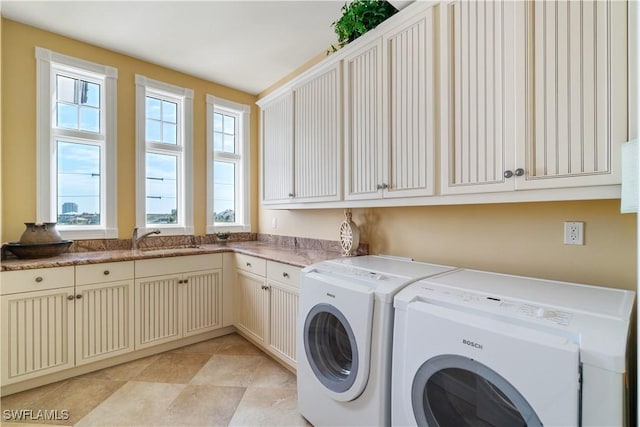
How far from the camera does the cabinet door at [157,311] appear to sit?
8.11 feet

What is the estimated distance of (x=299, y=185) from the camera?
2.63 m

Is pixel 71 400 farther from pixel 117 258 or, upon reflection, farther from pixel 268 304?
pixel 268 304

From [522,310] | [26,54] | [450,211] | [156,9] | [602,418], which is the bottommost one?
[602,418]

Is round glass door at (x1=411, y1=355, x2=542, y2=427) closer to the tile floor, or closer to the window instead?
the tile floor

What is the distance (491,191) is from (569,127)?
1.21 ft

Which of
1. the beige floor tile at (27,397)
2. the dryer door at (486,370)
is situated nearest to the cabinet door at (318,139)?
the dryer door at (486,370)

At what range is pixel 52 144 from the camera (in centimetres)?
253

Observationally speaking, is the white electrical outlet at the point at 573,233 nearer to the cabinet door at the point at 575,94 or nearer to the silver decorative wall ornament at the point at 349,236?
the cabinet door at the point at 575,94

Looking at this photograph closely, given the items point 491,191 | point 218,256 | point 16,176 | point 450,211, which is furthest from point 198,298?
point 491,191

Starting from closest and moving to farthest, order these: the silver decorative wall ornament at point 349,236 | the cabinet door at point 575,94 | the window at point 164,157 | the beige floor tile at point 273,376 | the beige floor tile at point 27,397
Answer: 1. the cabinet door at point 575,94
2. the beige floor tile at point 27,397
3. the beige floor tile at point 273,376
4. the silver decorative wall ornament at point 349,236
5. the window at point 164,157

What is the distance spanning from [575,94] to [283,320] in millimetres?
2151

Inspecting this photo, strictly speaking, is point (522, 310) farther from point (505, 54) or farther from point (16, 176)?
point (16, 176)

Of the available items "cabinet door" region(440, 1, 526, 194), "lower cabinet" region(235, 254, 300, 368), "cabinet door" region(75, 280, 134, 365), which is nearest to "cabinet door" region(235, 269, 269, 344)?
"lower cabinet" region(235, 254, 300, 368)

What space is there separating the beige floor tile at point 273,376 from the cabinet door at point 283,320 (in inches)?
4.8
